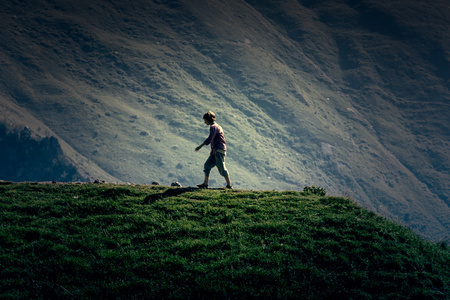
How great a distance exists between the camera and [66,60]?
7185 inches

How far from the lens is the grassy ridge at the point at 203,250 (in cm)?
824

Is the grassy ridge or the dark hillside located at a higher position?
the grassy ridge

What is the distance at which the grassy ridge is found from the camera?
27.0 feet

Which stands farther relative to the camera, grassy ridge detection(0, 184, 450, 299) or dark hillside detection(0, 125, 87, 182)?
dark hillside detection(0, 125, 87, 182)

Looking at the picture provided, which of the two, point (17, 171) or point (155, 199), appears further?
point (17, 171)

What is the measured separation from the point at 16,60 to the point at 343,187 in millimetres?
175431

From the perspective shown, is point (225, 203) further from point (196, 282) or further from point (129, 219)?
point (196, 282)

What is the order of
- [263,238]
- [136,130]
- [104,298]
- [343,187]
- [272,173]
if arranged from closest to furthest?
[104,298]
[263,238]
[136,130]
[272,173]
[343,187]

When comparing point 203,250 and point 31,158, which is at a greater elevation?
point 203,250

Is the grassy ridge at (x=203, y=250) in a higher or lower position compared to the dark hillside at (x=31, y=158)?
higher

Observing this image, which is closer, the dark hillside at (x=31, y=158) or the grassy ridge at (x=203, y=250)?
the grassy ridge at (x=203, y=250)

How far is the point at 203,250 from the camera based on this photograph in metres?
9.46

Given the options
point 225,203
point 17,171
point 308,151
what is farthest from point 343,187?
point 225,203

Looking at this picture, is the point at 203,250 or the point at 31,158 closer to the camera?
the point at 203,250
